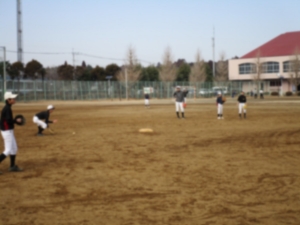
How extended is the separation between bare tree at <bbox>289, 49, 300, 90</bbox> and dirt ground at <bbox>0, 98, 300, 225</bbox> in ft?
198

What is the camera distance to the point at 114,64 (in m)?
84.4

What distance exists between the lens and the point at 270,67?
76.4m

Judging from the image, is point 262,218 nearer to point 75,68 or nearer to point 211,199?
point 211,199

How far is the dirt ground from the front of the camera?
5.77 meters

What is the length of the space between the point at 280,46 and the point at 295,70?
11.1m

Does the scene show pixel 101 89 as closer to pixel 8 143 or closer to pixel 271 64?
pixel 271 64

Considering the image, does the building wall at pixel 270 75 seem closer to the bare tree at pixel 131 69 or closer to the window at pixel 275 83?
the window at pixel 275 83

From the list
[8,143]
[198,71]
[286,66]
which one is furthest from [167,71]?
[8,143]

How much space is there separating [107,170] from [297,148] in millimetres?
6206

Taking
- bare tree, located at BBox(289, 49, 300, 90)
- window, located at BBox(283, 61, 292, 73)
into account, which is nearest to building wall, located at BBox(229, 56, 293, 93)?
window, located at BBox(283, 61, 292, 73)

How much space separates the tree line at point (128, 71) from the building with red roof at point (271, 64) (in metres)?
6.82

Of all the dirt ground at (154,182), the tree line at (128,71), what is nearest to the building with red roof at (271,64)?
the tree line at (128,71)

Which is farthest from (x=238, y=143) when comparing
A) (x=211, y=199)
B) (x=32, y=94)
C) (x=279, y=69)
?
(x=279, y=69)

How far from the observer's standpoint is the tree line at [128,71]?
73.8 metres
